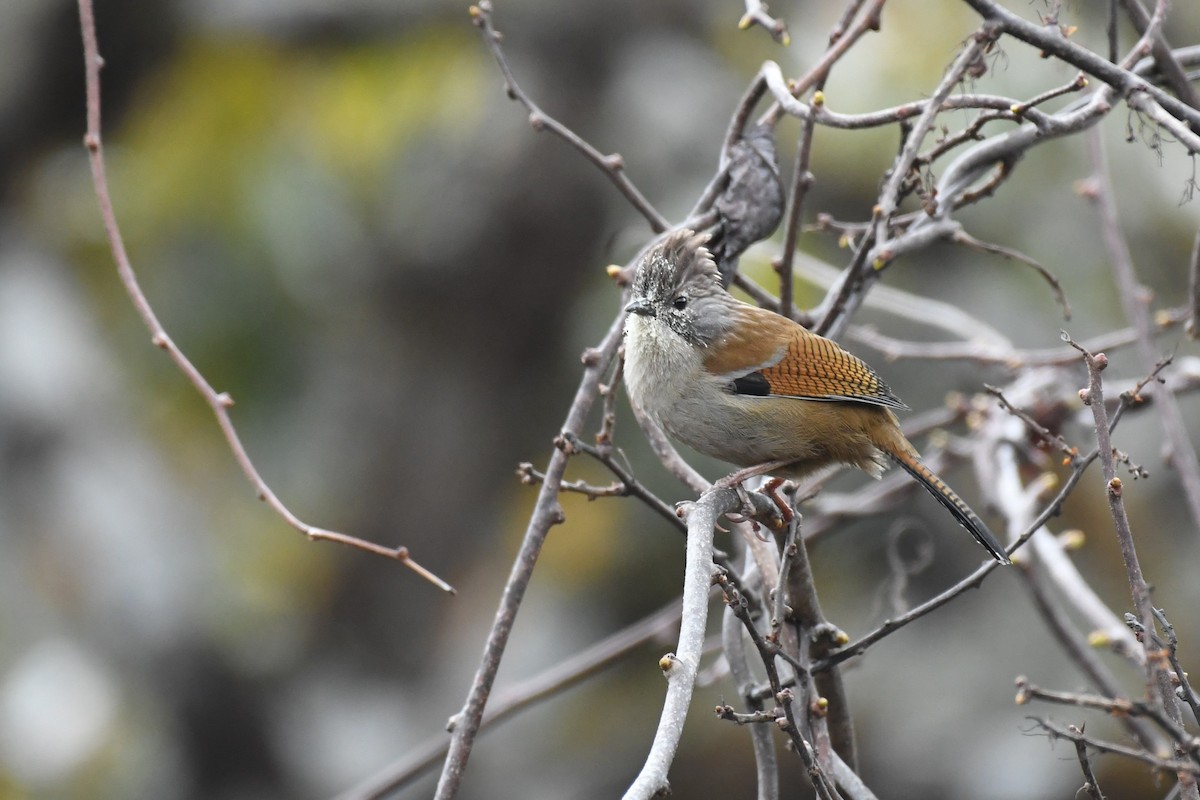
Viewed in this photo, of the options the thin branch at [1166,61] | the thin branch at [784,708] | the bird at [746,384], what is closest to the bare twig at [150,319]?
the bird at [746,384]

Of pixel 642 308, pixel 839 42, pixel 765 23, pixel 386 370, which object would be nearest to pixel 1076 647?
pixel 642 308

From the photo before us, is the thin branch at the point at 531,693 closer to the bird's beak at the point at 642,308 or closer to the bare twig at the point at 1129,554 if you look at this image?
the bird's beak at the point at 642,308

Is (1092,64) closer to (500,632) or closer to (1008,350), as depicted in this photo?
(500,632)

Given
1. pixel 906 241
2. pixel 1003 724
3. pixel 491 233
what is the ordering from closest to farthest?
1. pixel 906 241
2. pixel 1003 724
3. pixel 491 233

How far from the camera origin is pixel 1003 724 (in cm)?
640

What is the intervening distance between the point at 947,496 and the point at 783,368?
55 cm

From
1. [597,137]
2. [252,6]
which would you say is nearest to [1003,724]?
[597,137]

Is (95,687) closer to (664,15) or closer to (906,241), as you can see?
(664,15)

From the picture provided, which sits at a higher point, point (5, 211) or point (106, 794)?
point (5, 211)

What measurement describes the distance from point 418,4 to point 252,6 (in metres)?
1.03

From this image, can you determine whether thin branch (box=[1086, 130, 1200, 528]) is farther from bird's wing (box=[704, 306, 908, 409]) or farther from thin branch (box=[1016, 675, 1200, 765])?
thin branch (box=[1016, 675, 1200, 765])

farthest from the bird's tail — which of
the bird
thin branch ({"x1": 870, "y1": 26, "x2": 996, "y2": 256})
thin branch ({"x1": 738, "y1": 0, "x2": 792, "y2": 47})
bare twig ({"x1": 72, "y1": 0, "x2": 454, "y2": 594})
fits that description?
bare twig ({"x1": 72, "y1": 0, "x2": 454, "y2": 594})

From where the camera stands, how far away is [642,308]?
3398 millimetres

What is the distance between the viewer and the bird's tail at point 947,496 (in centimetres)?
309
